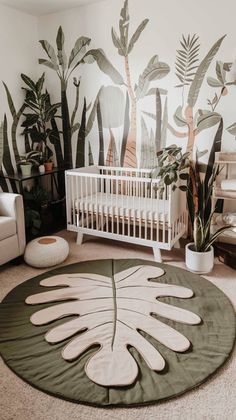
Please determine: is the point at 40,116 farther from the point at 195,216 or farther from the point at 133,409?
the point at 133,409

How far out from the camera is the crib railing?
293 cm

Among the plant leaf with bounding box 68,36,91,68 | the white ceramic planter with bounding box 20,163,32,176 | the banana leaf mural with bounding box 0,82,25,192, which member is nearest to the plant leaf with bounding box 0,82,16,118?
the banana leaf mural with bounding box 0,82,25,192

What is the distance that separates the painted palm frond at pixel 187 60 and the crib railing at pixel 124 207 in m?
0.96

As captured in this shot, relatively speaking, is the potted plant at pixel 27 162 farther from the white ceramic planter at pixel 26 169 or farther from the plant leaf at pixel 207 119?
the plant leaf at pixel 207 119

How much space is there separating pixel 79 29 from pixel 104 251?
247 centimetres

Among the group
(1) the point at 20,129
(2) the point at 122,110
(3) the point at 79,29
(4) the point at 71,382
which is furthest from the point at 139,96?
(4) the point at 71,382

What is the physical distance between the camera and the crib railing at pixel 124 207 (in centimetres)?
293

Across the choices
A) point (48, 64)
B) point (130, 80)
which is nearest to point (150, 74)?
point (130, 80)

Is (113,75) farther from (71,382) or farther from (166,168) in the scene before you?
(71,382)

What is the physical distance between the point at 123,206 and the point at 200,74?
145 cm

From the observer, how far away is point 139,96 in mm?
3459

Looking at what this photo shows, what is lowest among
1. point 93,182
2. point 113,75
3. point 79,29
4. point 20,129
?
point 93,182

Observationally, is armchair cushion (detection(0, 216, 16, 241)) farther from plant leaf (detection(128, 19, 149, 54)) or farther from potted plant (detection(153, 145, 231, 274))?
plant leaf (detection(128, 19, 149, 54))

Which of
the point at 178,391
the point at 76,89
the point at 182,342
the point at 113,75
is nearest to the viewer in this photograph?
the point at 178,391
